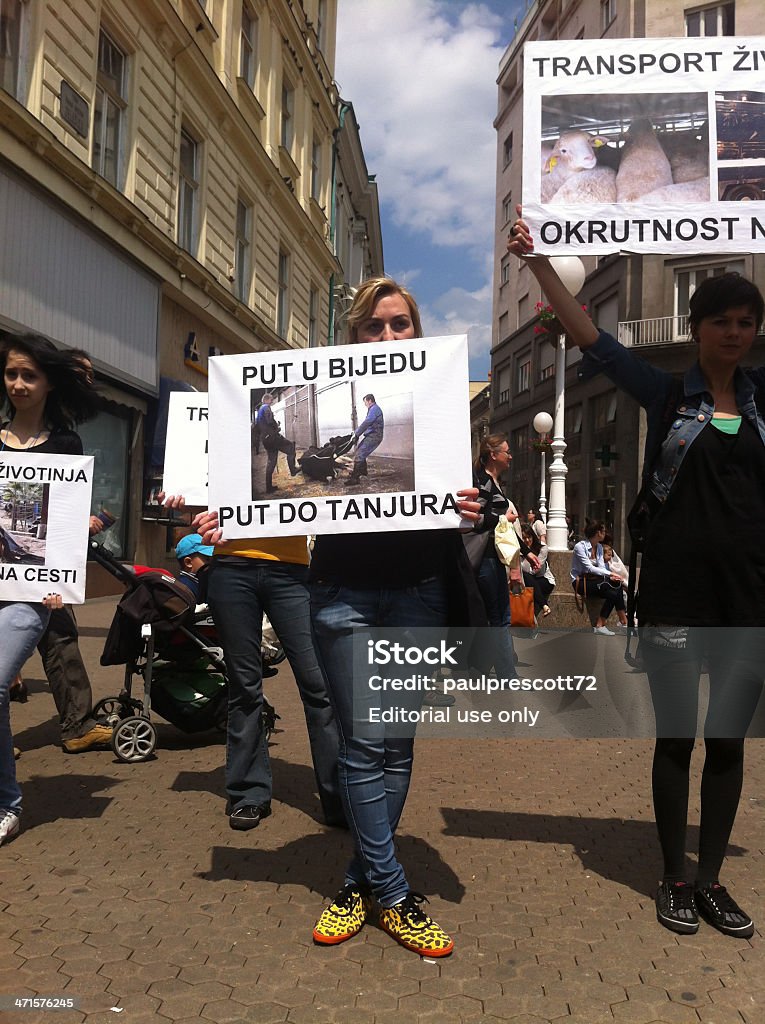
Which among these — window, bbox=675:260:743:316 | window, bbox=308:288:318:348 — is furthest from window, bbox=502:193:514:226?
window, bbox=308:288:318:348

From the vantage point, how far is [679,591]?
3.06 metres

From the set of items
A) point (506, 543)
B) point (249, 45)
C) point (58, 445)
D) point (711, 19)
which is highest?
point (711, 19)

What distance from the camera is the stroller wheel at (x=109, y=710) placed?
5422mm

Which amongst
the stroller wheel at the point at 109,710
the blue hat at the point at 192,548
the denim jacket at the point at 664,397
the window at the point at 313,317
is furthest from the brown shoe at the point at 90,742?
the window at the point at 313,317

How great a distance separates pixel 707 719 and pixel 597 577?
7.61 metres

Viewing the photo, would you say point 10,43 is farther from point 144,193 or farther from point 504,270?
point 504,270

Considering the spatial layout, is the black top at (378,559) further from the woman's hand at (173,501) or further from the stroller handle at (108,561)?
the stroller handle at (108,561)

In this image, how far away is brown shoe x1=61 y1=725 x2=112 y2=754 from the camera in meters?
5.24

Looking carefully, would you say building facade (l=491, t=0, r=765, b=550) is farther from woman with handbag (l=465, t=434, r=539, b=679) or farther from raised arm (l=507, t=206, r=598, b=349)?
raised arm (l=507, t=206, r=598, b=349)

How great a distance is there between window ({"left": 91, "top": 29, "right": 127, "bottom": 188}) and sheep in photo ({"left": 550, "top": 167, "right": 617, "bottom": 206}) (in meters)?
12.0

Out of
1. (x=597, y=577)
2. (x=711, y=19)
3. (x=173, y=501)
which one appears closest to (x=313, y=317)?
(x=597, y=577)

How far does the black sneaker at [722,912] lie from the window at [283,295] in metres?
22.1

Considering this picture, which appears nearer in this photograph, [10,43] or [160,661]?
Result: [160,661]

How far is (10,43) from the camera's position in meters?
11.4
